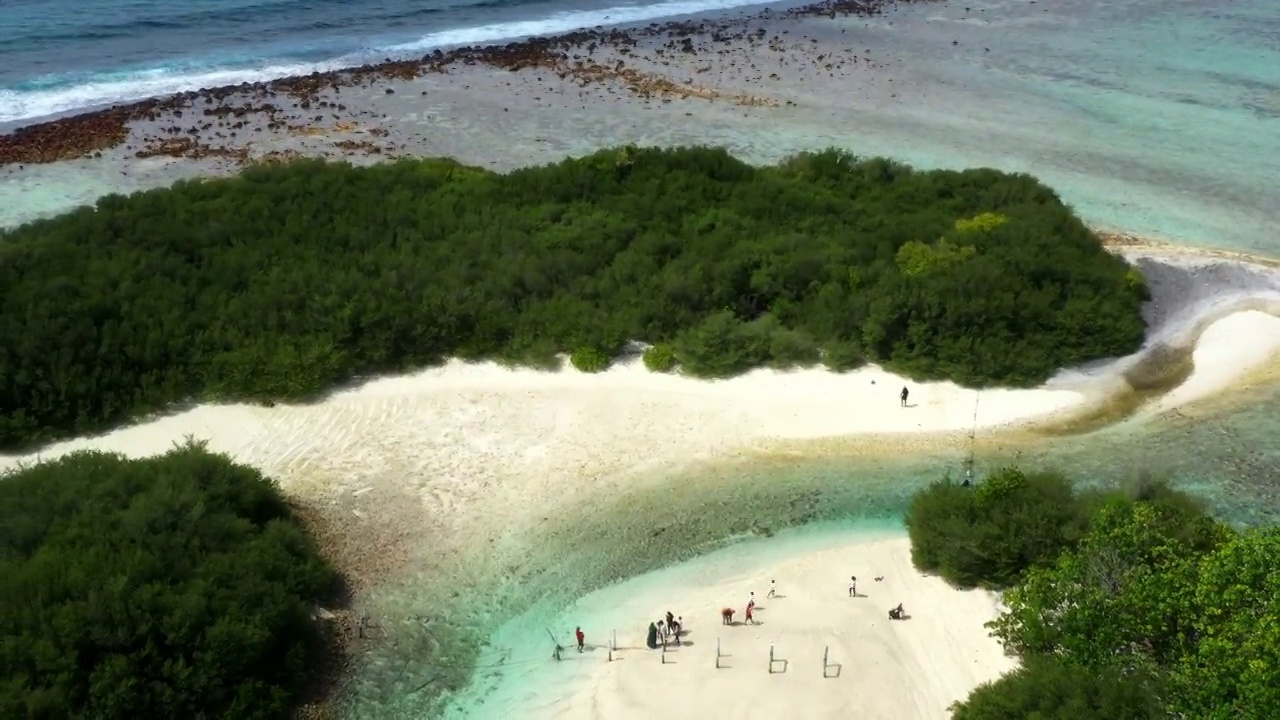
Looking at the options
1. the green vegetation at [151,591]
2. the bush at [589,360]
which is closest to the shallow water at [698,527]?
the green vegetation at [151,591]

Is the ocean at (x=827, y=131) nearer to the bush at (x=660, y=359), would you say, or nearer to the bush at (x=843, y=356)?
the bush at (x=843, y=356)

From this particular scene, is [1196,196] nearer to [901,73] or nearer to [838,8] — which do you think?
[901,73]

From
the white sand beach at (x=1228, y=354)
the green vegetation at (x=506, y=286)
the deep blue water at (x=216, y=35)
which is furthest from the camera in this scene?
the deep blue water at (x=216, y=35)

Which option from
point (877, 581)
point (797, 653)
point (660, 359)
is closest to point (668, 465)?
point (660, 359)

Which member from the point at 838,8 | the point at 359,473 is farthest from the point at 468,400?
the point at 838,8

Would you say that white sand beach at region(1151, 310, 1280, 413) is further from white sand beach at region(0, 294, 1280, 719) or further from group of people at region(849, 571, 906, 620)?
group of people at region(849, 571, 906, 620)

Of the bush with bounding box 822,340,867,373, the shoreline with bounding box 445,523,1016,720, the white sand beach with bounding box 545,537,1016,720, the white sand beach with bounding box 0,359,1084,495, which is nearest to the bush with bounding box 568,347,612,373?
the white sand beach with bounding box 0,359,1084,495
